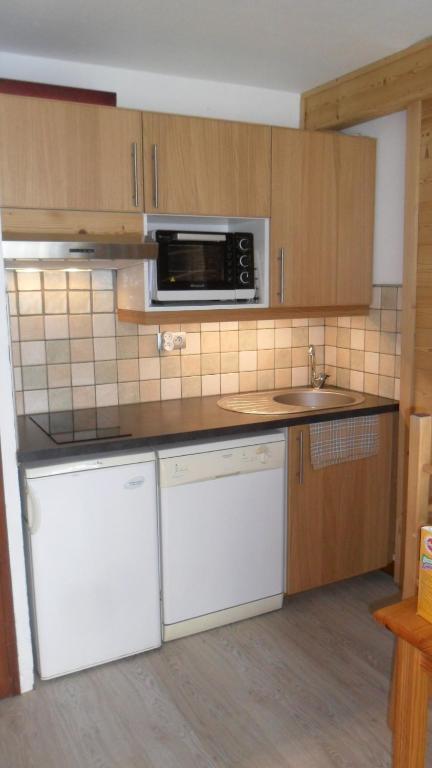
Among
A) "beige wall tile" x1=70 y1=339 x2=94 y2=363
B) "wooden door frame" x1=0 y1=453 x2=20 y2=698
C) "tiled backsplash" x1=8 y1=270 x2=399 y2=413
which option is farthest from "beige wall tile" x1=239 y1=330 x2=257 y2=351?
"wooden door frame" x1=0 y1=453 x2=20 y2=698

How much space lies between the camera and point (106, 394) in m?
2.94

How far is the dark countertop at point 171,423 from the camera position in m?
2.27

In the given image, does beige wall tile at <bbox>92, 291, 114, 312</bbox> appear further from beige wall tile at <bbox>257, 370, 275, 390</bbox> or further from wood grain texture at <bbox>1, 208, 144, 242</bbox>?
→ beige wall tile at <bbox>257, 370, 275, 390</bbox>

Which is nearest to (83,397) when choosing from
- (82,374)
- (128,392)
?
(82,374)

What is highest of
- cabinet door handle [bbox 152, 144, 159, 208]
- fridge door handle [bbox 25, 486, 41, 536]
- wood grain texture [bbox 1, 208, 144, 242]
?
cabinet door handle [bbox 152, 144, 159, 208]

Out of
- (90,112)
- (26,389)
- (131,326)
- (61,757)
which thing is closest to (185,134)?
(90,112)

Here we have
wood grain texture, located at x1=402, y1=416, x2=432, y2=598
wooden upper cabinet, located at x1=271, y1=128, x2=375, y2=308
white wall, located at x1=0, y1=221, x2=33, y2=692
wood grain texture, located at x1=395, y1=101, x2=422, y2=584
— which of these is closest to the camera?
wood grain texture, located at x1=402, y1=416, x2=432, y2=598

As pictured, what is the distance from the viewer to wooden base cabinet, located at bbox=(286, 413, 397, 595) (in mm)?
2795

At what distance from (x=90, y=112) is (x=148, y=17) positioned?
15.2 inches

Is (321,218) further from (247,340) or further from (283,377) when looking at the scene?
(283,377)

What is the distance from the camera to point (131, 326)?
2947 mm

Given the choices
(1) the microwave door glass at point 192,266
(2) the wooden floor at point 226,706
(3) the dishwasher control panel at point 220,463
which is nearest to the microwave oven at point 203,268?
(1) the microwave door glass at point 192,266

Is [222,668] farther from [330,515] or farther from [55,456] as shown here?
[55,456]

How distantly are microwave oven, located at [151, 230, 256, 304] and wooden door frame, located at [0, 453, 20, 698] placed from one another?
1.05 metres
